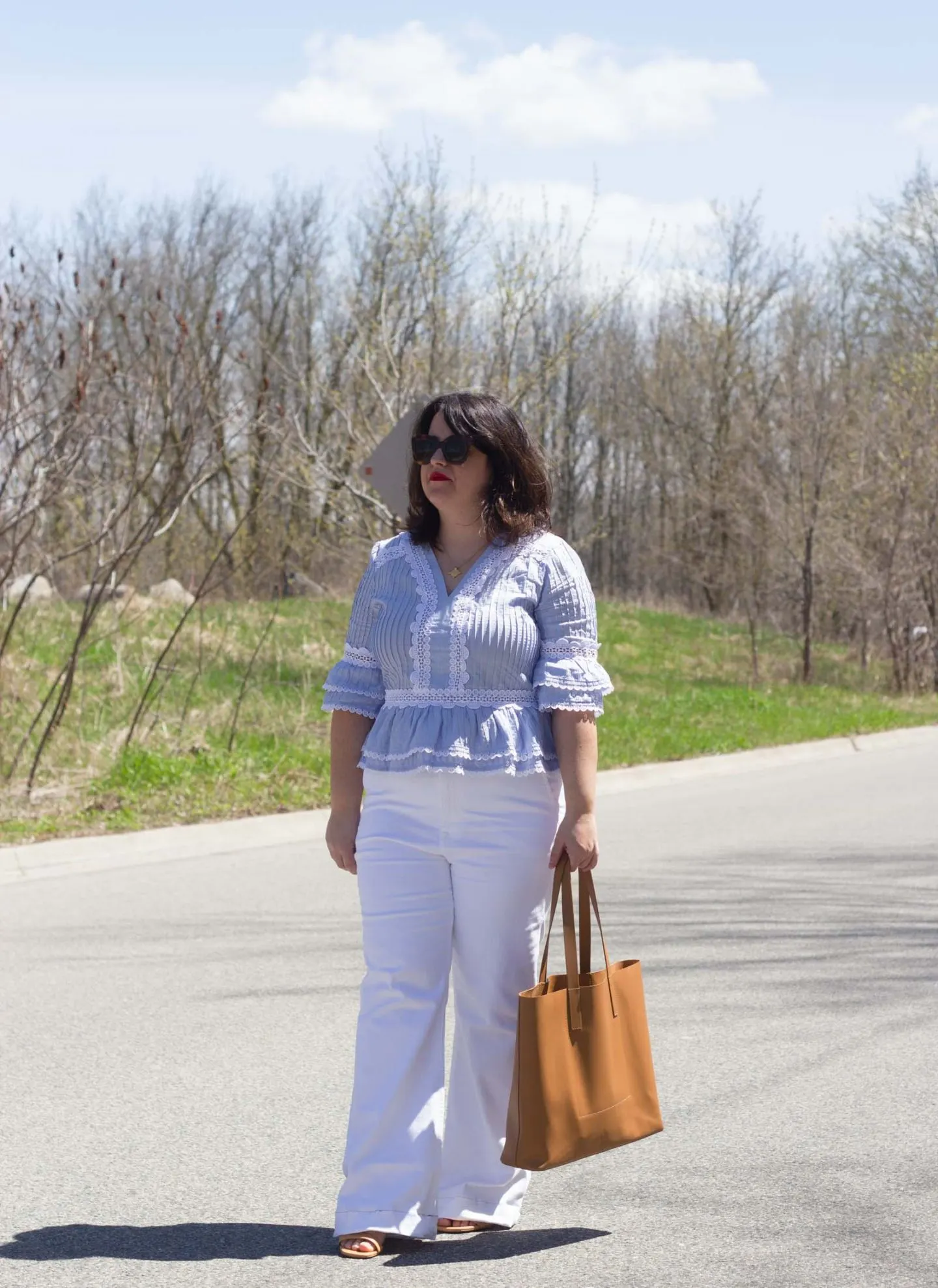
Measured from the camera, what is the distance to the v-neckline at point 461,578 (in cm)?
368

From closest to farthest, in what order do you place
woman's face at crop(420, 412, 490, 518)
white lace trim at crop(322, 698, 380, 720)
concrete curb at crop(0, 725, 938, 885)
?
woman's face at crop(420, 412, 490, 518) < white lace trim at crop(322, 698, 380, 720) < concrete curb at crop(0, 725, 938, 885)

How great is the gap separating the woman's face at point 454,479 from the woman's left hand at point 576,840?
0.75 meters

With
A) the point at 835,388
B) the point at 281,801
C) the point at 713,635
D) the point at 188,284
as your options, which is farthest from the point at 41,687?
the point at 188,284

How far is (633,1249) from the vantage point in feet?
12.0

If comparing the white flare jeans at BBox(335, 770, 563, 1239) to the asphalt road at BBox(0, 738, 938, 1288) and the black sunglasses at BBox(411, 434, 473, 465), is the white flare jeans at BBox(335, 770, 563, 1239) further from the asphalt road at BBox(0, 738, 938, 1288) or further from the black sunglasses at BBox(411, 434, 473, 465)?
the black sunglasses at BBox(411, 434, 473, 465)

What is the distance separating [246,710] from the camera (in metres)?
15.0

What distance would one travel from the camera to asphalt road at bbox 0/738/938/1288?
363 centimetres

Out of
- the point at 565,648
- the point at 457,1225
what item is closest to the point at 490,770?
the point at 565,648

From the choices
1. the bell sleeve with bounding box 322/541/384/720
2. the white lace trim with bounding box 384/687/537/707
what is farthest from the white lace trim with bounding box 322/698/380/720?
the white lace trim with bounding box 384/687/537/707

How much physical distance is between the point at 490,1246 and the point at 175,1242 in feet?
2.39

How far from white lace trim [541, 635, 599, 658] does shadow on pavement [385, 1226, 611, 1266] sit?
1.36m

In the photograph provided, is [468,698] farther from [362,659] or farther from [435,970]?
[435,970]

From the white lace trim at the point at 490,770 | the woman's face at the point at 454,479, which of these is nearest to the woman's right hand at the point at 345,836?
the white lace trim at the point at 490,770

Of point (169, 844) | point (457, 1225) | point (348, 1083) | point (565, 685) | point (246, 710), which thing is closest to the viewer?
point (565, 685)
